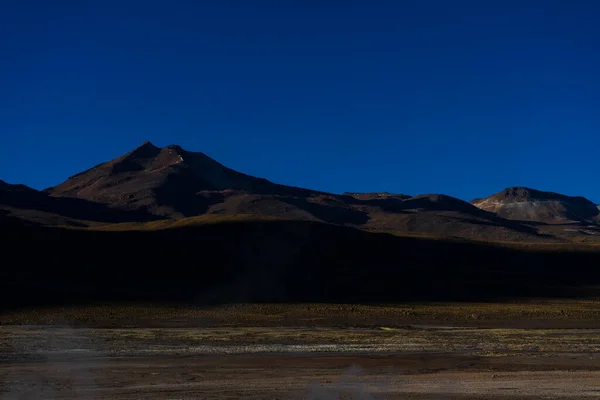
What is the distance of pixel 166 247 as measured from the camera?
104938 mm

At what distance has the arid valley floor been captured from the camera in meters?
26.0


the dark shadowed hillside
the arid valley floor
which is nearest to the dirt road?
the arid valley floor

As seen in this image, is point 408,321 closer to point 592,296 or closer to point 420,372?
point 420,372


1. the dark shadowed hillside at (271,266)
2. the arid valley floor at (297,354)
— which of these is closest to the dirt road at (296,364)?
the arid valley floor at (297,354)

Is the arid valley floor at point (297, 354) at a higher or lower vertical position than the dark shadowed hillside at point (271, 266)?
lower

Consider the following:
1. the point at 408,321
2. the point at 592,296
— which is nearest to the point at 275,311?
the point at 408,321

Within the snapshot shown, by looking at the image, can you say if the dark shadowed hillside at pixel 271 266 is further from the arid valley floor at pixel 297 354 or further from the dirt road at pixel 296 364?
the dirt road at pixel 296 364

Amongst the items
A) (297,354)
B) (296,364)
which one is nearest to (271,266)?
(297,354)

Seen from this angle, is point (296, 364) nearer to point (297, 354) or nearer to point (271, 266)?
point (297, 354)

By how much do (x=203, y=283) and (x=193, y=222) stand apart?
44886mm

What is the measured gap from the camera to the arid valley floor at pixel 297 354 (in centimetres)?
2597

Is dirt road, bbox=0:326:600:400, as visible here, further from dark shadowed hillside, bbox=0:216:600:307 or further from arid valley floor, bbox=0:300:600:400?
dark shadowed hillside, bbox=0:216:600:307

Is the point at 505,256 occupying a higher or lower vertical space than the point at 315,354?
higher

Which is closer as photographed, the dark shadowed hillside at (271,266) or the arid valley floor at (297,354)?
the arid valley floor at (297,354)
